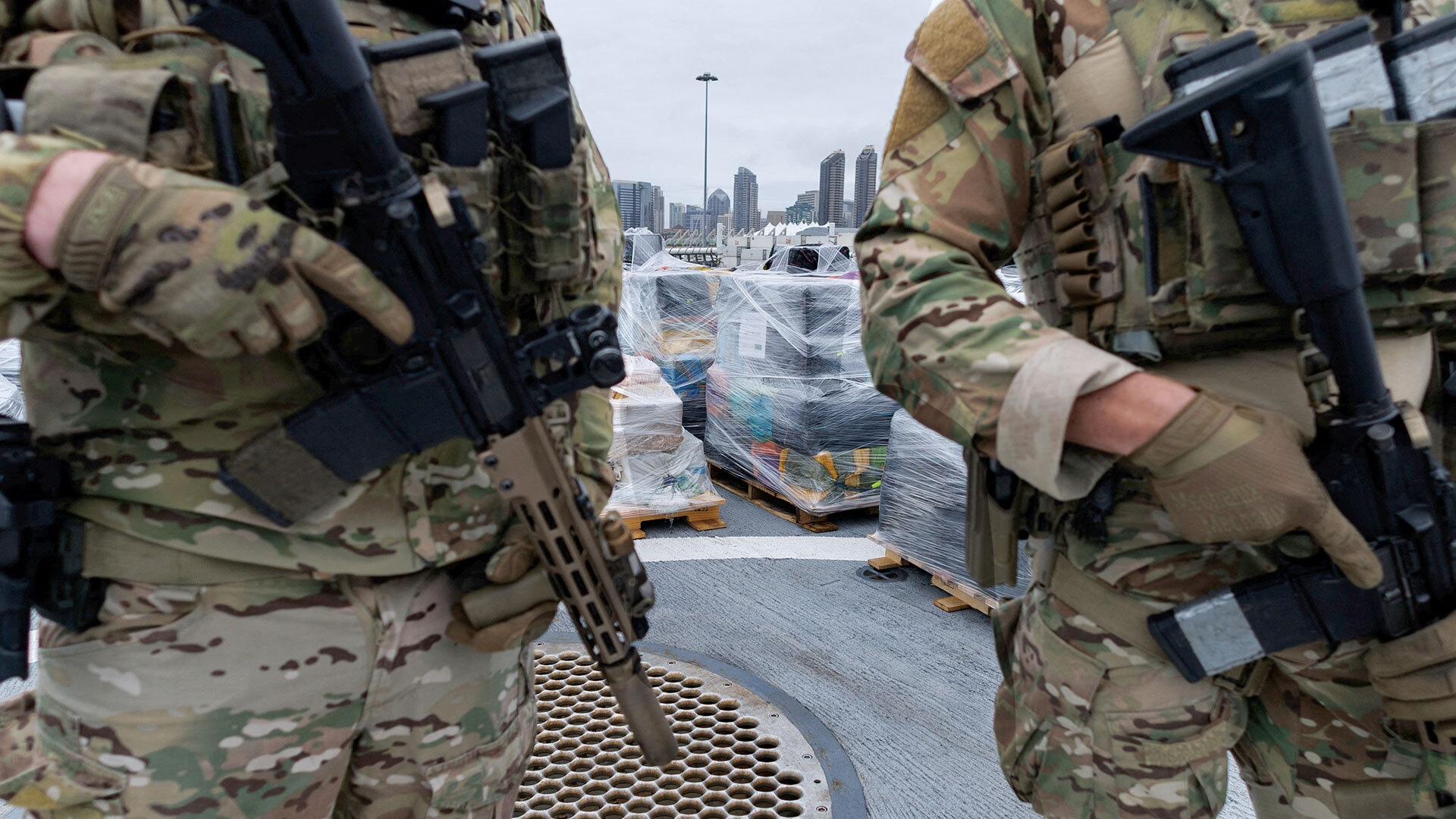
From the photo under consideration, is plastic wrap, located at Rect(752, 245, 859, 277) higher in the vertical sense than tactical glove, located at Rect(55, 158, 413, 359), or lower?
lower

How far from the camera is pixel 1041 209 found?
3.84ft

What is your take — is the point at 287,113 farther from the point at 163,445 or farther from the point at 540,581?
the point at 540,581

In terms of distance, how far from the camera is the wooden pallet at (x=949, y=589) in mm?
2953

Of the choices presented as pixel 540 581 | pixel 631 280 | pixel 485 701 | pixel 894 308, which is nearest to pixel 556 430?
pixel 540 581

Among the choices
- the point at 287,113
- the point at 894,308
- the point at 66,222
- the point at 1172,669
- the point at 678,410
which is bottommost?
the point at 678,410

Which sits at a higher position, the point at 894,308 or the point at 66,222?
the point at 66,222

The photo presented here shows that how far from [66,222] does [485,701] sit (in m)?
0.78

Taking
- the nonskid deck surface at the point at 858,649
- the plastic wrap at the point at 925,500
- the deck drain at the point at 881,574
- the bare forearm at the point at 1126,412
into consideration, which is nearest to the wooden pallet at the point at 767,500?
the nonskid deck surface at the point at 858,649

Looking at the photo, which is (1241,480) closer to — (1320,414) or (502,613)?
(1320,414)

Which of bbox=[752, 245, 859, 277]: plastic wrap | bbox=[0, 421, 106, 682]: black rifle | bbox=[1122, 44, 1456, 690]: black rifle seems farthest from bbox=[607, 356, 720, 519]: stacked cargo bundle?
bbox=[1122, 44, 1456, 690]: black rifle

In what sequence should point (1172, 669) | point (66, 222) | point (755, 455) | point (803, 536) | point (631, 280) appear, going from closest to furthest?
point (66, 222), point (1172, 669), point (803, 536), point (755, 455), point (631, 280)

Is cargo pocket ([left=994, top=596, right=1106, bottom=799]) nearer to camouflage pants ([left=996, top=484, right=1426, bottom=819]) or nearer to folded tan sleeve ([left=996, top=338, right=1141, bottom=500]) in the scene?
camouflage pants ([left=996, top=484, right=1426, bottom=819])

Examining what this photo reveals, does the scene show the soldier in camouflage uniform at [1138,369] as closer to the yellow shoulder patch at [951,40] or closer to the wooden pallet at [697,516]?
the yellow shoulder patch at [951,40]

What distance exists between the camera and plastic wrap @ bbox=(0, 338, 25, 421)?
2.67 meters
